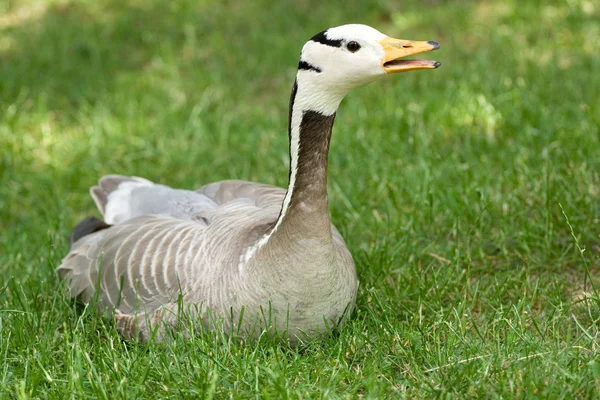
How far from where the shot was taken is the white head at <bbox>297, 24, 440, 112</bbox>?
10.8ft

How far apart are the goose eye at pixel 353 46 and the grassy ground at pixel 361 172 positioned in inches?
47.7

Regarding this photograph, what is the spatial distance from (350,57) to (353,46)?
0.05m

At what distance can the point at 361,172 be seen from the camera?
5.50 meters

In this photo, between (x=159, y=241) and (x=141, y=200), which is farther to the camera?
(x=141, y=200)

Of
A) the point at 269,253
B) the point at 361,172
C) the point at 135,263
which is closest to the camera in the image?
the point at 269,253

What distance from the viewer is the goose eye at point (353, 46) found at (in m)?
3.32

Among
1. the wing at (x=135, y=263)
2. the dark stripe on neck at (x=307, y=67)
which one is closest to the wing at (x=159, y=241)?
the wing at (x=135, y=263)

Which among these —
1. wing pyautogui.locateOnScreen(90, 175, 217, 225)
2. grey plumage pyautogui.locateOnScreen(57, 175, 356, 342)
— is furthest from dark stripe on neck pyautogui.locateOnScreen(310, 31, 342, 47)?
wing pyautogui.locateOnScreen(90, 175, 217, 225)

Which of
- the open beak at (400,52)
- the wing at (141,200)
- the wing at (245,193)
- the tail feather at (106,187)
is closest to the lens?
the open beak at (400,52)

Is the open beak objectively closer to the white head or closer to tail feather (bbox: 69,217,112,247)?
the white head

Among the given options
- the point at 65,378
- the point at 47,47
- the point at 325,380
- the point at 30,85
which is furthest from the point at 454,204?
the point at 47,47

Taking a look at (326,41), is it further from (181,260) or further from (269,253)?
(181,260)

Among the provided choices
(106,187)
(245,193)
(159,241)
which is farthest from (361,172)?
(159,241)

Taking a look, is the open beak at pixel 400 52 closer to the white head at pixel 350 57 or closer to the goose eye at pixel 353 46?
the white head at pixel 350 57
